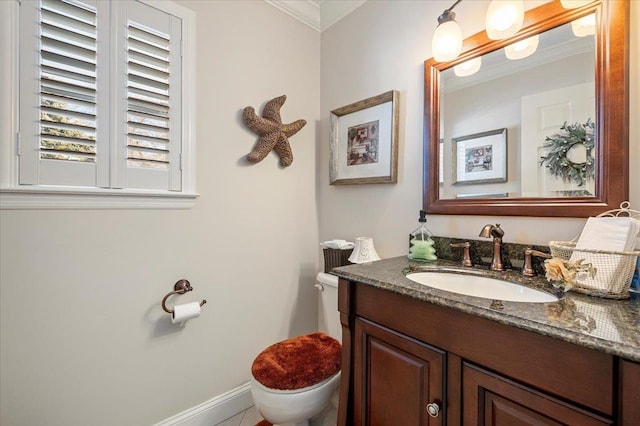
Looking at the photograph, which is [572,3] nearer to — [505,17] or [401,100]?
[505,17]

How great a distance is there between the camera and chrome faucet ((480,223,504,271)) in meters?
1.07

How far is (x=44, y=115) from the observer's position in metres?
1.10

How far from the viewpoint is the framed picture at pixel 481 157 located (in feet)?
3.81

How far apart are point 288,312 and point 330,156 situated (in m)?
1.08

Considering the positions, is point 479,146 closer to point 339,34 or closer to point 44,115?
point 339,34

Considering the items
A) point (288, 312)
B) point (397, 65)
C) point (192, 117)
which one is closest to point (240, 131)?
point (192, 117)

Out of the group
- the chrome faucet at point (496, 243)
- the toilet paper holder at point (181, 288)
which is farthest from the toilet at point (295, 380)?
the chrome faucet at point (496, 243)

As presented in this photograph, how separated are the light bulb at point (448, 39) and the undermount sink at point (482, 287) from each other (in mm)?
925

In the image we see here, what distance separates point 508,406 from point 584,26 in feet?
4.05

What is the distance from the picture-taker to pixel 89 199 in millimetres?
1192

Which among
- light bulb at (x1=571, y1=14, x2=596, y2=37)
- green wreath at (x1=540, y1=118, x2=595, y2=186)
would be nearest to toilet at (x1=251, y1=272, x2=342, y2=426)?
green wreath at (x1=540, y1=118, x2=595, y2=186)

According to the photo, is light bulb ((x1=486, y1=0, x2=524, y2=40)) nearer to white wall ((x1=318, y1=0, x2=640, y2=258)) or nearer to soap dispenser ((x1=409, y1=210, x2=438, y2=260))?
white wall ((x1=318, y1=0, x2=640, y2=258))

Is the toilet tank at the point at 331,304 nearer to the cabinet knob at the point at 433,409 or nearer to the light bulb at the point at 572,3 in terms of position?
the cabinet knob at the point at 433,409

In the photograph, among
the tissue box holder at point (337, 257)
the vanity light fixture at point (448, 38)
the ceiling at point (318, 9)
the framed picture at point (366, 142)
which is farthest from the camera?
the ceiling at point (318, 9)
